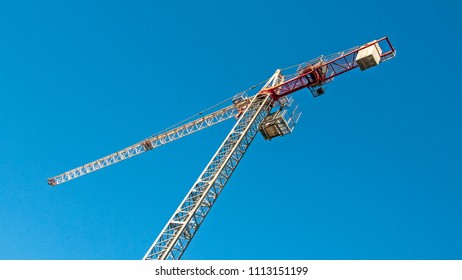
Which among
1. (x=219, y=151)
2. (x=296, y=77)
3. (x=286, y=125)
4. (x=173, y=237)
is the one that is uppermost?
(x=296, y=77)

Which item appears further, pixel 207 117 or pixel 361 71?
pixel 207 117

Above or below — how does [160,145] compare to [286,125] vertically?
above

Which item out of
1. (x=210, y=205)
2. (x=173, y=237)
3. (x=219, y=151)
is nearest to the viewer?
(x=173, y=237)

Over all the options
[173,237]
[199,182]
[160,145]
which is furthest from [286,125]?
[160,145]

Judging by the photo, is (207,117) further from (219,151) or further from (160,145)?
(219,151)

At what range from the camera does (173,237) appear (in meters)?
46.7

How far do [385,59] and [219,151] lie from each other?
794 inches

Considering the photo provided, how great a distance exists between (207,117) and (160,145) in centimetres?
1077
